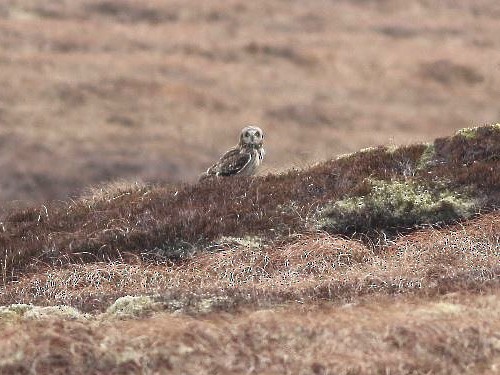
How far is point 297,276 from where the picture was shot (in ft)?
36.9

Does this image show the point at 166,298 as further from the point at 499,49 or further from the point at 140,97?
the point at 499,49

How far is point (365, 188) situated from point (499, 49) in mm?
38337

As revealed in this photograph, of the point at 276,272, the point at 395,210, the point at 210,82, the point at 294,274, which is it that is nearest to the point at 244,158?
the point at 395,210

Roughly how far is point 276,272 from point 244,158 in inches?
171

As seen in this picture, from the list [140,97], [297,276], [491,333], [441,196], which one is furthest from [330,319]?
[140,97]

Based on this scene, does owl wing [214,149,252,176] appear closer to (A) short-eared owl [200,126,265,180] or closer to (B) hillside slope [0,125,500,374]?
(A) short-eared owl [200,126,265,180]

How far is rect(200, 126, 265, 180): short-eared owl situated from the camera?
618 inches

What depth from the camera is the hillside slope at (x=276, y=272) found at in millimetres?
8555

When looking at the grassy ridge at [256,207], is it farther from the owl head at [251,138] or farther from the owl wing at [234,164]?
the owl head at [251,138]

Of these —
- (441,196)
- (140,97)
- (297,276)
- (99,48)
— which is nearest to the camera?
(297,276)

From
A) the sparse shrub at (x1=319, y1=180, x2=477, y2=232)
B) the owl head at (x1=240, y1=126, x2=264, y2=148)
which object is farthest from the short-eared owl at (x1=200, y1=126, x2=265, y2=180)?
the sparse shrub at (x1=319, y1=180, x2=477, y2=232)

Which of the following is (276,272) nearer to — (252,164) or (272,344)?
(272,344)

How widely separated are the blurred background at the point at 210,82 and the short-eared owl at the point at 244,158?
54.6ft

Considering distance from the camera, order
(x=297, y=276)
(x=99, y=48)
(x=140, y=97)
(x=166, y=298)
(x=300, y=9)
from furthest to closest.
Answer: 1. (x=300, y=9)
2. (x=99, y=48)
3. (x=140, y=97)
4. (x=297, y=276)
5. (x=166, y=298)
